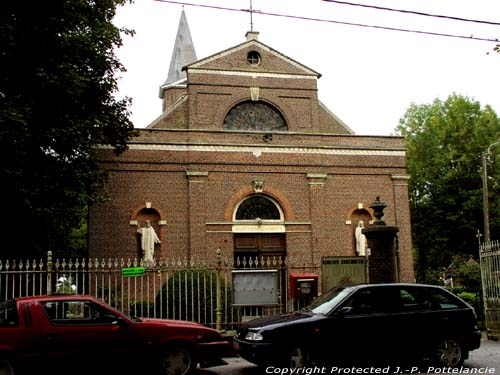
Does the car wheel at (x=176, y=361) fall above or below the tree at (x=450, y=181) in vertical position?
below

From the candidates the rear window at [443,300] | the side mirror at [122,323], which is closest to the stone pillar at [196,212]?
the side mirror at [122,323]

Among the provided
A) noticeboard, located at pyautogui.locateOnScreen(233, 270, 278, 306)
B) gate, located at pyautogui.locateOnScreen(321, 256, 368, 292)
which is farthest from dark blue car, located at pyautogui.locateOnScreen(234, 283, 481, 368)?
gate, located at pyautogui.locateOnScreen(321, 256, 368, 292)

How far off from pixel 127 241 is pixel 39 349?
13430 mm

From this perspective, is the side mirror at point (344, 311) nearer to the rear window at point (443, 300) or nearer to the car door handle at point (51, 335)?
the rear window at point (443, 300)

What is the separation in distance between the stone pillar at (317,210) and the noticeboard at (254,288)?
32.9 feet

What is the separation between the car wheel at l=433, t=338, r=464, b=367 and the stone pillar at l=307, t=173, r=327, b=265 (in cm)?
1296

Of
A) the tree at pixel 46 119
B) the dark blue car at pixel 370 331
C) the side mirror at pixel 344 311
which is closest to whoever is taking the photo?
the dark blue car at pixel 370 331

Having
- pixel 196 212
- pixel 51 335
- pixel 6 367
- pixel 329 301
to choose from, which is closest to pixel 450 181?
pixel 196 212

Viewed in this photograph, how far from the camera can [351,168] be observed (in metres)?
24.1

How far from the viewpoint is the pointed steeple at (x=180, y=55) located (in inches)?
1625

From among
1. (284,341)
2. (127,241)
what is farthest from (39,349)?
(127,241)

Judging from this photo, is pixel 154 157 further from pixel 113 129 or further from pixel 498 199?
pixel 498 199

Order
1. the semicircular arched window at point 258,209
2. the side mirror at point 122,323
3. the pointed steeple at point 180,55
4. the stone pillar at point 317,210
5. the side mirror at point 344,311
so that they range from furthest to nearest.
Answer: the pointed steeple at point 180,55
the semicircular arched window at point 258,209
the stone pillar at point 317,210
the side mirror at point 344,311
the side mirror at point 122,323

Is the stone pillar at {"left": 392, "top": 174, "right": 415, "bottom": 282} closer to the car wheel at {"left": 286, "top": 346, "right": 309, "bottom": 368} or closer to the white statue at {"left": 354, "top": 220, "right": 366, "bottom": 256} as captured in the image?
the white statue at {"left": 354, "top": 220, "right": 366, "bottom": 256}
